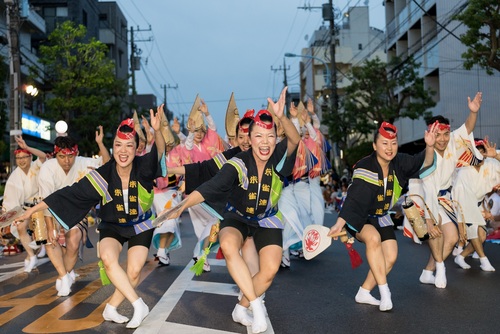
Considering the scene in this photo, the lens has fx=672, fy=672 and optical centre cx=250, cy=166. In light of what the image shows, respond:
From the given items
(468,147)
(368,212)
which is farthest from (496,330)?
(468,147)

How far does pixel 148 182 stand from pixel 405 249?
7053mm

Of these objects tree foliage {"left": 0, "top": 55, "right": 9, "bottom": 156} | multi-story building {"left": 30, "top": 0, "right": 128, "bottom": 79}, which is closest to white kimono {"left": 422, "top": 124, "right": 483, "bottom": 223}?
tree foliage {"left": 0, "top": 55, "right": 9, "bottom": 156}

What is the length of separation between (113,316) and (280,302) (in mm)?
1723

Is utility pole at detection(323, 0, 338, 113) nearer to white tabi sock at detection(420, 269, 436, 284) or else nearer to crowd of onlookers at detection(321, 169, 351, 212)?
crowd of onlookers at detection(321, 169, 351, 212)

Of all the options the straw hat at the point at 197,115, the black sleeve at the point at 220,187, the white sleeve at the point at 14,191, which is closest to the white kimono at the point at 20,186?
the white sleeve at the point at 14,191

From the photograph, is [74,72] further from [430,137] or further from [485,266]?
[430,137]

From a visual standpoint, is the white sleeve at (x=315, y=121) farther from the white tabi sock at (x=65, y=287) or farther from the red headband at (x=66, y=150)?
the white tabi sock at (x=65, y=287)

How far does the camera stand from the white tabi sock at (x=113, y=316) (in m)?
5.73

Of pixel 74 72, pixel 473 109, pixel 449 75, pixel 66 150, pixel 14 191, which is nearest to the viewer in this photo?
pixel 473 109

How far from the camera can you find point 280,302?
6.64 m

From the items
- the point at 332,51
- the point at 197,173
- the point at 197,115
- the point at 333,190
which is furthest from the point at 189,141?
the point at 332,51

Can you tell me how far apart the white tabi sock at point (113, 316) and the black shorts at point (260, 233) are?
3.76ft

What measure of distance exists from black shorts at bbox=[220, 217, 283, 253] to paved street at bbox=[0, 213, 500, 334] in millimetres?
676

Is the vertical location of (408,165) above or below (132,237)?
above
